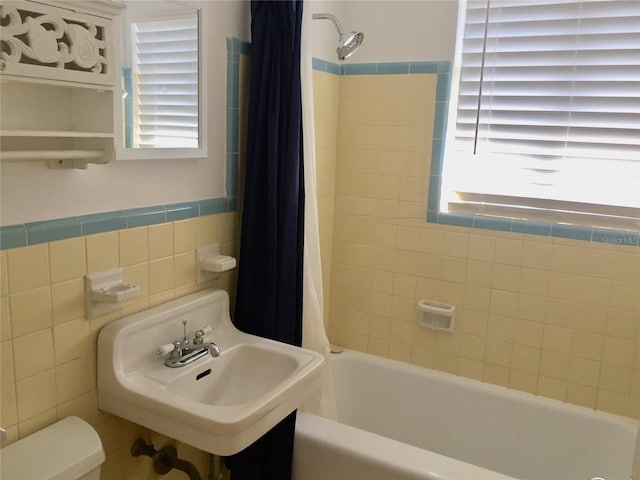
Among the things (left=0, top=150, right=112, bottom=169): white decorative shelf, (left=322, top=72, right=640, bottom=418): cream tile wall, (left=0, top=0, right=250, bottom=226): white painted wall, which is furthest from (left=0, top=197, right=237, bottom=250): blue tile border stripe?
(left=322, top=72, right=640, bottom=418): cream tile wall

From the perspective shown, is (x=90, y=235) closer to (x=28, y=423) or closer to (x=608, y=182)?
(x=28, y=423)

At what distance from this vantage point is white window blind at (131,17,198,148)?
63.4 inches

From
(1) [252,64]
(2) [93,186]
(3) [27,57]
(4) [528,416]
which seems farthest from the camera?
(4) [528,416]

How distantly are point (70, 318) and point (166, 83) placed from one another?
0.73 meters

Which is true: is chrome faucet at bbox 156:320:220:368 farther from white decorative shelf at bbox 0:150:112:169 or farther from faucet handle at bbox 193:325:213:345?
white decorative shelf at bbox 0:150:112:169

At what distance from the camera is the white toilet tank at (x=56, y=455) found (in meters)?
1.31

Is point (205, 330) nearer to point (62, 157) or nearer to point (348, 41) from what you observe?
point (62, 157)

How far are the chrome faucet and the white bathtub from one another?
0.45 meters

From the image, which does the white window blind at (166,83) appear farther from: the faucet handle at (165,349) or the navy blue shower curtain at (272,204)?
the faucet handle at (165,349)

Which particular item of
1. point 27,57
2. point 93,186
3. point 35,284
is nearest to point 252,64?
point 93,186

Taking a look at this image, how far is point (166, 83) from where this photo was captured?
5.64ft

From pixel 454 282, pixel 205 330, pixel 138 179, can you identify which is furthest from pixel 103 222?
pixel 454 282

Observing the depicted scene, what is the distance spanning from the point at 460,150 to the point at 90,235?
156 centimetres

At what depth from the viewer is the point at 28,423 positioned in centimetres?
145
